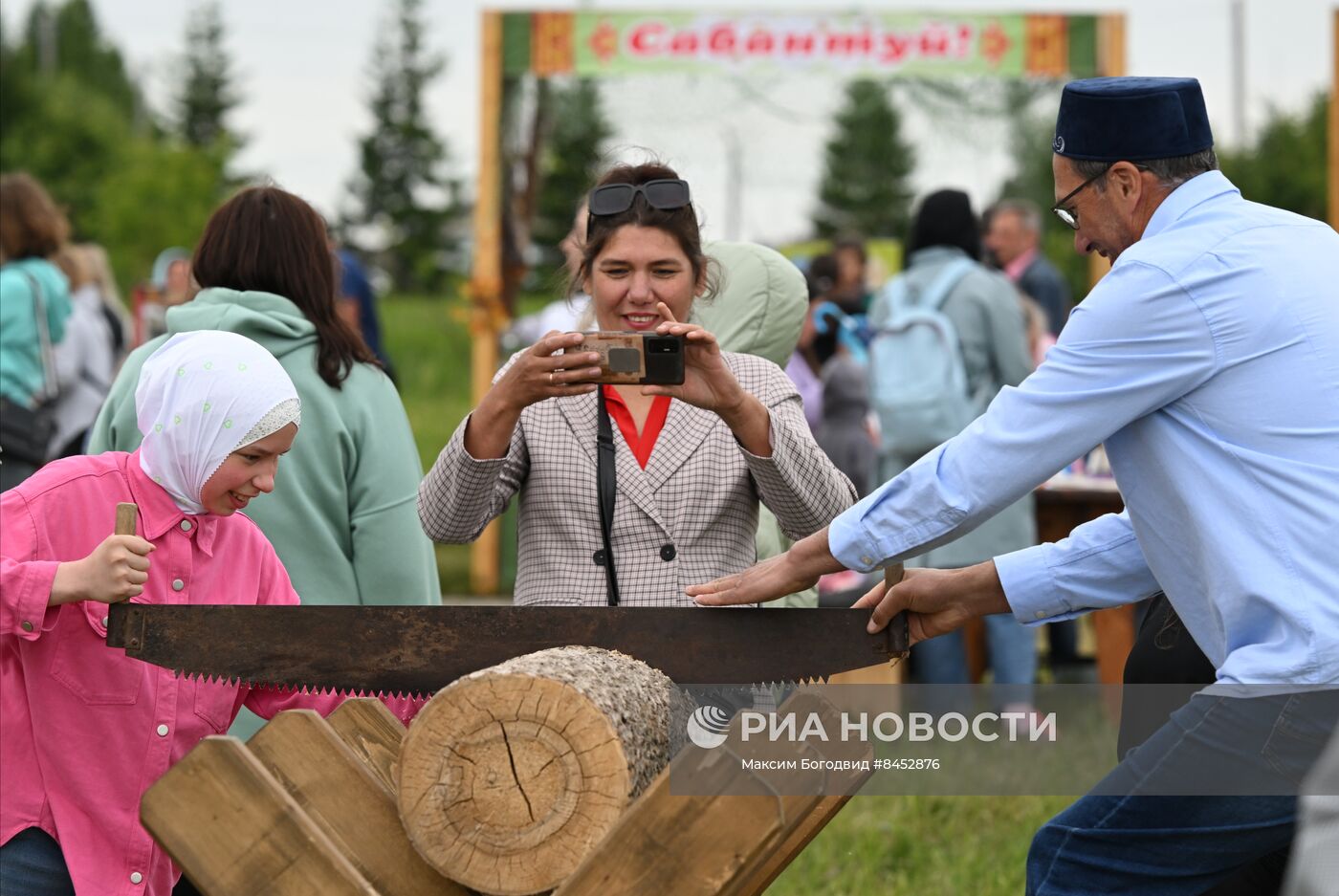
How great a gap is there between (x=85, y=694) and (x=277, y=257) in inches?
62.5

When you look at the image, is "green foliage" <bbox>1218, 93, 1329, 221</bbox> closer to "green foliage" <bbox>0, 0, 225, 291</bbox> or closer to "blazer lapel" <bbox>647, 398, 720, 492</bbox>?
"green foliage" <bbox>0, 0, 225, 291</bbox>

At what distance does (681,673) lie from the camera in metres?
3.86

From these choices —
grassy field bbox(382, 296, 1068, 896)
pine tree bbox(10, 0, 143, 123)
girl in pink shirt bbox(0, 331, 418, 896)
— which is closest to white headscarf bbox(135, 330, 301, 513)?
girl in pink shirt bbox(0, 331, 418, 896)

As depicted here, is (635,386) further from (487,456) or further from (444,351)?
(444,351)

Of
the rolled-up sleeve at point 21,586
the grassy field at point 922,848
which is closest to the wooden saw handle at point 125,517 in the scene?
the rolled-up sleeve at point 21,586

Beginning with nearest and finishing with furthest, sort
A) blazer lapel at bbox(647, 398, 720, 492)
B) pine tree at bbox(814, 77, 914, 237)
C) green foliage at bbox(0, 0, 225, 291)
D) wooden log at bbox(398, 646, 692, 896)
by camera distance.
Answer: wooden log at bbox(398, 646, 692, 896) → blazer lapel at bbox(647, 398, 720, 492) → pine tree at bbox(814, 77, 914, 237) → green foliage at bbox(0, 0, 225, 291)

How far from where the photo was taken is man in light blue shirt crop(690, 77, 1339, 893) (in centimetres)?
325

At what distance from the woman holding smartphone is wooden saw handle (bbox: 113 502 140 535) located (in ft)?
2.75

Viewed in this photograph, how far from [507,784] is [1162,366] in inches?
58.2

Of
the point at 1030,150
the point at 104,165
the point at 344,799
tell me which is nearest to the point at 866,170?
the point at 1030,150

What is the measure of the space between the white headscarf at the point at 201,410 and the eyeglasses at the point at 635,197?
0.96m

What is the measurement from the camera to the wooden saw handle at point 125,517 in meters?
3.55

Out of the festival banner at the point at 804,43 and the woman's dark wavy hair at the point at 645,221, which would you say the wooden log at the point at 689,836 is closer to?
the woman's dark wavy hair at the point at 645,221

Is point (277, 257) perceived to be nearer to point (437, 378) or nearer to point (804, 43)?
point (804, 43)
